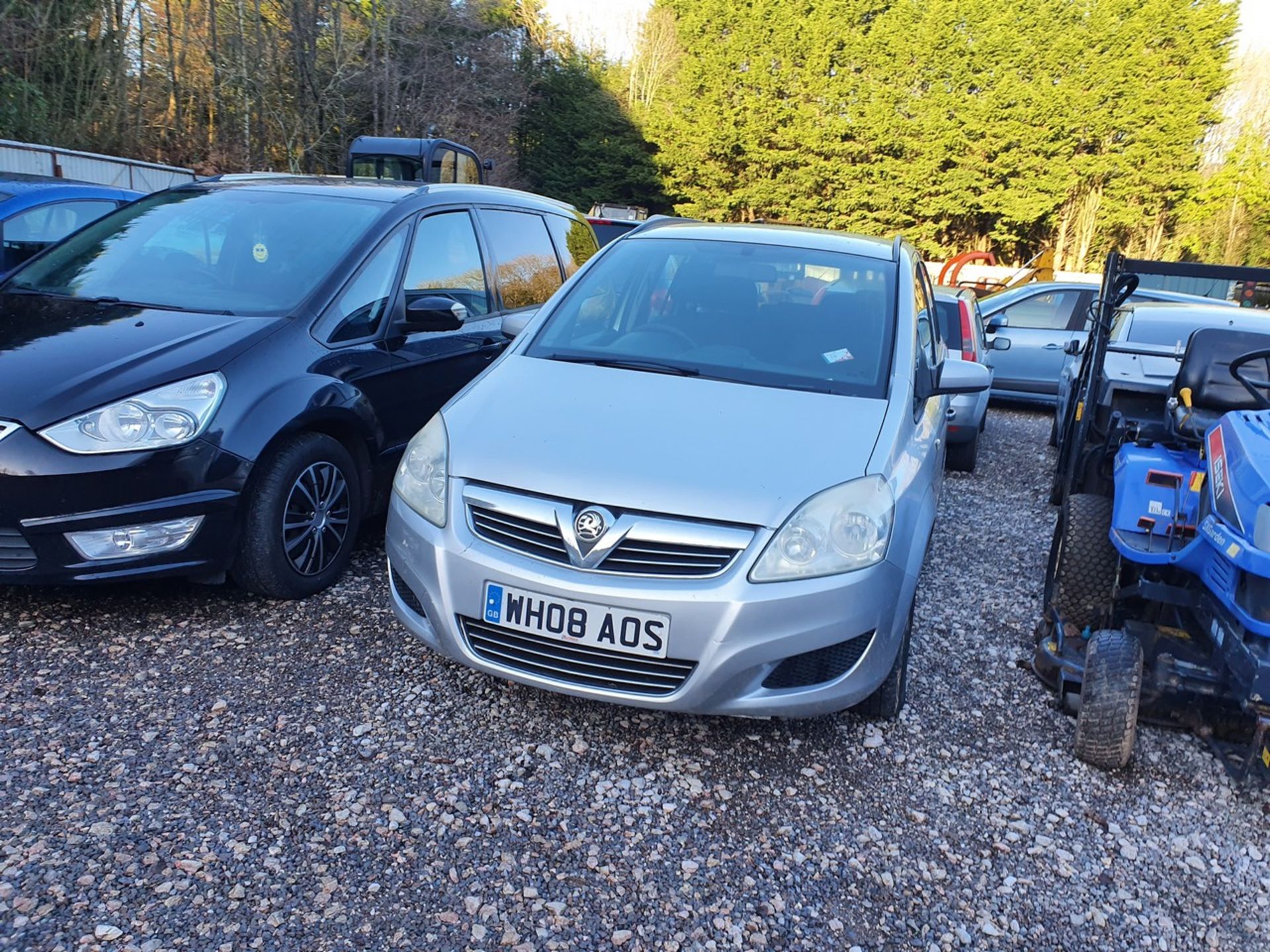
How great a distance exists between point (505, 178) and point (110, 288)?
96.9 feet

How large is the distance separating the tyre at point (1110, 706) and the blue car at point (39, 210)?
21.6ft

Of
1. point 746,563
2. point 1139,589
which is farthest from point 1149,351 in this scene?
point 746,563

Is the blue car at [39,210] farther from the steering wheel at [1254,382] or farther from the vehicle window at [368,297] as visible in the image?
the steering wheel at [1254,382]

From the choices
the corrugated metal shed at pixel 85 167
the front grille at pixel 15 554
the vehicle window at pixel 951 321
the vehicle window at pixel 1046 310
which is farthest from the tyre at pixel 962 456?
the corrugated metal shed at pixel 85 167

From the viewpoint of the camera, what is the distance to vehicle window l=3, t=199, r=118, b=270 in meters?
6.61

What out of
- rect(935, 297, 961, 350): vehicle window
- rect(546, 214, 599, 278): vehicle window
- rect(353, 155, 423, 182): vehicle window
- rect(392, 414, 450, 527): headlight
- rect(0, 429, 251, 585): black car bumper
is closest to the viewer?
rect(392, 414, 450, 527): headlight

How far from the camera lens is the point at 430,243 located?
482 cm

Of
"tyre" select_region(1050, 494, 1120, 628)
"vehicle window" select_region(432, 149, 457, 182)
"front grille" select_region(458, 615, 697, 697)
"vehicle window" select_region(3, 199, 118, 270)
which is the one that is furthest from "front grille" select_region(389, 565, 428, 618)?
"vehicle window" select_region(432, 149, 457, 182)

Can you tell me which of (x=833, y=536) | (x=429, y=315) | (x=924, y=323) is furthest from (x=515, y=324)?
(x=833, y=536)

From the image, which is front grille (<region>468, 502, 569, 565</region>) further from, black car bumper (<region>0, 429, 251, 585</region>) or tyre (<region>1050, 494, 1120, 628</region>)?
tyre (<region>1050, 494, 1120, 628</region>)

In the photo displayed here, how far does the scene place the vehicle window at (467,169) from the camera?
623 inches

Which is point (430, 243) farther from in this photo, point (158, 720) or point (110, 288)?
point (158, 720)

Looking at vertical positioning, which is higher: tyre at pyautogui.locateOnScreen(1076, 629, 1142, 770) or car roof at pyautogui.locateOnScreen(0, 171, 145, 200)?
car roof at pyautogui.locateOnScreen(0, 171, 145, 200)

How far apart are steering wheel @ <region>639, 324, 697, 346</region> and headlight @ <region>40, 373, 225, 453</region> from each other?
172cm
